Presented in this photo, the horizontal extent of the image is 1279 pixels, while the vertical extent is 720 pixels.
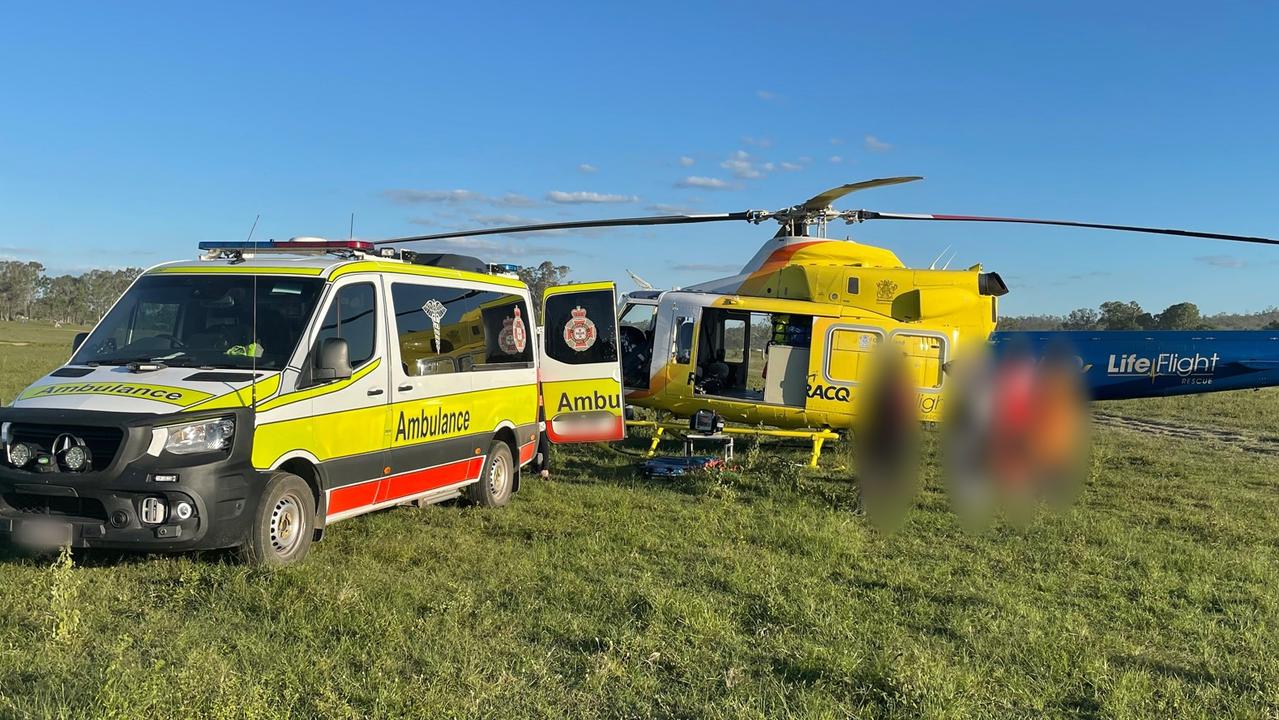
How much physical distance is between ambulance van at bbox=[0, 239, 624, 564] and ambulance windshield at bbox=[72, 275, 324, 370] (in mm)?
Answer: 12

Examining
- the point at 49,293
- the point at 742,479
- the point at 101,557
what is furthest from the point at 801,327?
the point at 49,293

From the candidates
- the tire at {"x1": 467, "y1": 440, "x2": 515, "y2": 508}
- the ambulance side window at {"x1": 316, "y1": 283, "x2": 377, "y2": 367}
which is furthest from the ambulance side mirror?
the tire at {"x1": 467, "y1": 440, "x2": 515, "y2": 508}

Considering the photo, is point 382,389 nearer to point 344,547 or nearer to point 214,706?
point 344,547

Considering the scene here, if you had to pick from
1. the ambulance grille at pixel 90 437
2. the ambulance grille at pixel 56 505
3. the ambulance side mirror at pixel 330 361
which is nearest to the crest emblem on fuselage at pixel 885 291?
the ambulance side mirror at pixel 330 361

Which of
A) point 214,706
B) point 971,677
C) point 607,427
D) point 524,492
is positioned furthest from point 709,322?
point 214,706

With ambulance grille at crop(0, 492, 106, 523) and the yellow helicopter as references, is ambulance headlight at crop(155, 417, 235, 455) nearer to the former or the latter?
ambulance grille at crop(0, 492, 106, 523)

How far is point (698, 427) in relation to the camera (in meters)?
10.6

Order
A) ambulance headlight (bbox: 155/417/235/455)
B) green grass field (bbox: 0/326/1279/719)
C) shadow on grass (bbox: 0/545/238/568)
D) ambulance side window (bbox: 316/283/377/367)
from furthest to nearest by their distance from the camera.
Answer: ambulance side window (bbox: 316/283/377/367) < shadow on grass (bbox: 0/545/238/568) < ambulance headlight (bbox: 155/417/235/455) < green grass field (bbox: 0/326/1279/719)

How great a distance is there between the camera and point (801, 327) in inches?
428

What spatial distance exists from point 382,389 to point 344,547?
3.99 ft

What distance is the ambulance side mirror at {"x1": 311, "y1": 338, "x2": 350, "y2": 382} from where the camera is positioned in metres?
5.84

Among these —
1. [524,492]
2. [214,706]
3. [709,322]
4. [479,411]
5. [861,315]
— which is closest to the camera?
[214,706]

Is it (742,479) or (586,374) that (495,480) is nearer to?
(586,374)

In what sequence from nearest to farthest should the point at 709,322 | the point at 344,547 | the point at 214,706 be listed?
the point at 214,706, the point at 344,547, the point at 709,322
